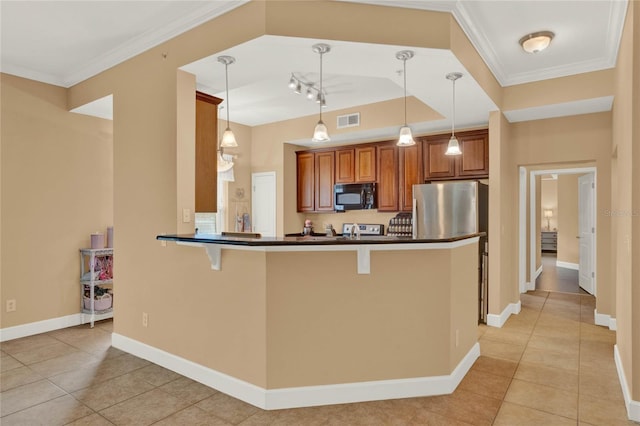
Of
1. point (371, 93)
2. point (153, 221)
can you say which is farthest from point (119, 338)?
point (371, 93)

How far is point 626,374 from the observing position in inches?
107

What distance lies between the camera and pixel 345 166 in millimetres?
6031

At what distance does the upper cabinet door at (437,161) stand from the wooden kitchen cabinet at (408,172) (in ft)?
0.32

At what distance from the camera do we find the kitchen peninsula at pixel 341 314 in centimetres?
255

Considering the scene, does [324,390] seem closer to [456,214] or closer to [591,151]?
[456,214]

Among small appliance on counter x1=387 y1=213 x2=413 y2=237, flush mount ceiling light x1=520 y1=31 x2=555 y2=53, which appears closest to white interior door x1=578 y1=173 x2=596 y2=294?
small appliance on counter x1=387 y1=213 x2=413 y2=237

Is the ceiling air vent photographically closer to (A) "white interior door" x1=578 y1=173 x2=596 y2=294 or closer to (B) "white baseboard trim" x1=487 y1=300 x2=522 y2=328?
(B) "white baseboard trim" x1=487 y1=300 x2=522 y2=328

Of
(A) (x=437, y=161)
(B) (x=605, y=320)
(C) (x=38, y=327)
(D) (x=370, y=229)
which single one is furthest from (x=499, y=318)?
(C) (x=38, y=327)

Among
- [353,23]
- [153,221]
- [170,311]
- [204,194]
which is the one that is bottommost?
[170,311]

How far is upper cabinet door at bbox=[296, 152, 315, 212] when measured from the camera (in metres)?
6.39

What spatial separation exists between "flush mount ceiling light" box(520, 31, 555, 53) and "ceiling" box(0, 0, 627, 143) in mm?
71

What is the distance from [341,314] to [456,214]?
2505 millimetres

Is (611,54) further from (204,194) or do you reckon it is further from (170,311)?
(170,311)

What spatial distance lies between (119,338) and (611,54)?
5.59 metres
